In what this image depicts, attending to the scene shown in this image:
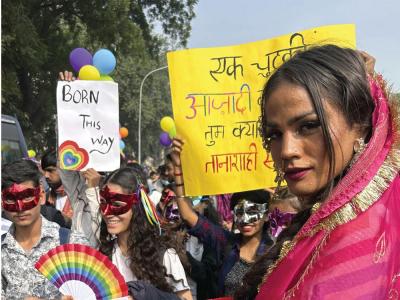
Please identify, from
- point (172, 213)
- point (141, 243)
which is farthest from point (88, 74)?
point (141, 243)

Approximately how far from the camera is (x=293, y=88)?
136 cm

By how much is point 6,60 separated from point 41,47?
1189 millimetres

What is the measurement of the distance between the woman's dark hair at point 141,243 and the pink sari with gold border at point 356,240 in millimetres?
2015

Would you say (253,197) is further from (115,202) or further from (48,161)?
(48,161)

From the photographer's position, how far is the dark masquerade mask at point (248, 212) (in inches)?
166

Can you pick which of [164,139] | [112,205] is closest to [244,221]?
[112,205]

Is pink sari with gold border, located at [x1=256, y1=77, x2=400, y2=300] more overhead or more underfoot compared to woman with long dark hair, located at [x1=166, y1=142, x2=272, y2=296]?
more overhead

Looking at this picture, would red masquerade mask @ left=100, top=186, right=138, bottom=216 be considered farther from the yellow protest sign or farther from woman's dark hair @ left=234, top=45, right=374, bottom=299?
woman's dark hair @ left=234, top=45, right=374, bottom=299

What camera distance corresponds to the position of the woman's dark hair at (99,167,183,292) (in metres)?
3.34

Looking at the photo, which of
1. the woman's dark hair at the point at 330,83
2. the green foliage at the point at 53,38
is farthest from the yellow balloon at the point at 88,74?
the green foliage at the point at 53,38

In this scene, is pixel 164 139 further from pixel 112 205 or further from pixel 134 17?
pixel 134 17

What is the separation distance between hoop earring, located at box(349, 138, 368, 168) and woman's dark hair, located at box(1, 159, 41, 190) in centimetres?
272

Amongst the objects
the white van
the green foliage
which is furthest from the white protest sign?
the green foliage

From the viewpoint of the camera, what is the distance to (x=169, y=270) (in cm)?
342
